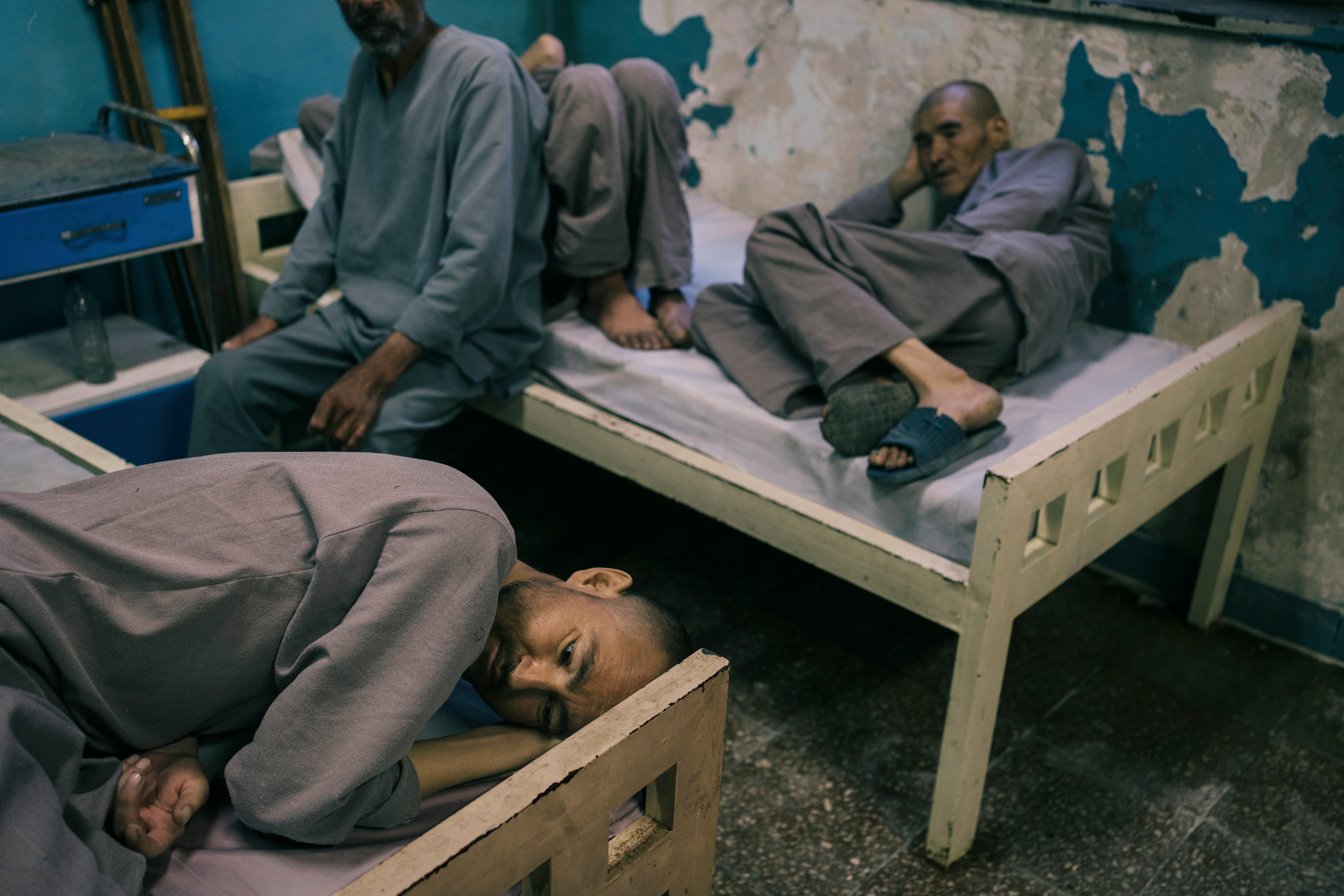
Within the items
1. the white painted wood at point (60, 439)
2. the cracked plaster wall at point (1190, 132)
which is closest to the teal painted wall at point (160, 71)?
the white painted wood at point (60, 439)

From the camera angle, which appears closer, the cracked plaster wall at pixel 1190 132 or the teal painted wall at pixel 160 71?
the cracked plaster wall at pixel 1190 132

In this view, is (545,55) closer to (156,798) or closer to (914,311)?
(914,311)

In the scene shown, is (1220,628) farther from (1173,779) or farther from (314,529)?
→ (314,529)

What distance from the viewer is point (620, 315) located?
2334 millimetres

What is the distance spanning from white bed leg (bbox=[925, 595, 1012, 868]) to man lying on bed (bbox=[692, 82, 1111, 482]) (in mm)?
268

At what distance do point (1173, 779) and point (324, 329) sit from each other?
1970mm

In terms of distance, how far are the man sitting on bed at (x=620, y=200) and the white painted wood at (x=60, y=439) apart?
1.04 meters

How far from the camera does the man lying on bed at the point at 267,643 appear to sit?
0.99 meters

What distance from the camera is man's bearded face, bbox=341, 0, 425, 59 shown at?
7.00ft

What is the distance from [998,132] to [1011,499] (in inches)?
52.1

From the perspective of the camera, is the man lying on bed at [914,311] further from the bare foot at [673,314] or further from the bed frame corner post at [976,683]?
the bed frame corner post at [976,683]

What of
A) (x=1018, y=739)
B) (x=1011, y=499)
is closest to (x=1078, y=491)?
(x=1011, y=499)

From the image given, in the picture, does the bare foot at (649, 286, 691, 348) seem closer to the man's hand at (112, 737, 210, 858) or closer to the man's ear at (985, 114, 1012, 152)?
the man's ear at (985, 114, 1012, 152)

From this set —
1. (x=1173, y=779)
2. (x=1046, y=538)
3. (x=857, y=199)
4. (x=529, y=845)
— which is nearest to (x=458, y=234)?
(x=857, y=199)
